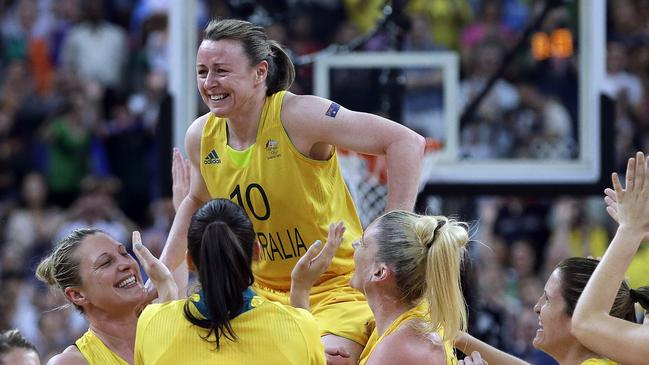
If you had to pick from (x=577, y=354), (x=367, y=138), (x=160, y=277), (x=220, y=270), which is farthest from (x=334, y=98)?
(x=220, y=270)

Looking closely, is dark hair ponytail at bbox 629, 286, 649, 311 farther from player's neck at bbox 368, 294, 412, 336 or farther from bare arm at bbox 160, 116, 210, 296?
bare arm at bbox 160, 116, 210, 296

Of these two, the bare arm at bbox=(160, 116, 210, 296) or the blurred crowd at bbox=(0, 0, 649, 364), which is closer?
the bare arm at bbox=(160, 116, 210, 296)

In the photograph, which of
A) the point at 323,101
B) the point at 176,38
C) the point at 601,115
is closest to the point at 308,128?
the point at 323,101

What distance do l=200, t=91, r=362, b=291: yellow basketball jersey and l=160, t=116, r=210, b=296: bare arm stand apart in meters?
0.11

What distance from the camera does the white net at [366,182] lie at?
7.52 metres

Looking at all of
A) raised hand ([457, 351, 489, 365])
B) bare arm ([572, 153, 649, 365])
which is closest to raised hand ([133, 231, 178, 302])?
raised hand ([457, 351, 489, 365])

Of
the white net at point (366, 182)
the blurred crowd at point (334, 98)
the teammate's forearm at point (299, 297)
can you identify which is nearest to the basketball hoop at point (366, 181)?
the white net at point (366, 182)

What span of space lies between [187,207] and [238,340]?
1504 millimetres

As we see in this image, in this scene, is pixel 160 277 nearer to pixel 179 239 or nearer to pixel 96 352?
pixel 96 352

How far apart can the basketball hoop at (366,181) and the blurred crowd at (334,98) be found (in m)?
1.00

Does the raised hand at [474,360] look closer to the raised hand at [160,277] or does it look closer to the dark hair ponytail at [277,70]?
the raised hand at [160,277]

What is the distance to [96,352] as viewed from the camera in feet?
16.2

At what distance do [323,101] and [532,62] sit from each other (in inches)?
249

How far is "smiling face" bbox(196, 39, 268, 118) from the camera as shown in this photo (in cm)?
519
